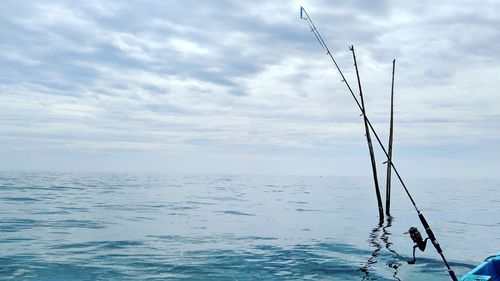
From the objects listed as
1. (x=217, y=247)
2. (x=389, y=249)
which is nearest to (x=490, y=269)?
(x=389, y=249)

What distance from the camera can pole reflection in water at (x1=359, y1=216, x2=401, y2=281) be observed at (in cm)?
1297

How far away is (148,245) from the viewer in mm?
16453

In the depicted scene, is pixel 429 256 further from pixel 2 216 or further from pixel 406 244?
pixel 2 216

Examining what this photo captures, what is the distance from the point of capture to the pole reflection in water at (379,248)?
12972 millimetres

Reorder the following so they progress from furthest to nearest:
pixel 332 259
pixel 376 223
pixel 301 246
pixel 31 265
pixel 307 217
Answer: pixel 307 217, pixel 376 223, pixel 301 246, pixel 332 259, pixel 31 265

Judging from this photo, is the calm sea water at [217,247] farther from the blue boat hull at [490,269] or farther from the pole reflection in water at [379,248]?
the blue boat hull at [490,269]

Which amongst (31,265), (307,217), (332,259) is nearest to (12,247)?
(31,265)

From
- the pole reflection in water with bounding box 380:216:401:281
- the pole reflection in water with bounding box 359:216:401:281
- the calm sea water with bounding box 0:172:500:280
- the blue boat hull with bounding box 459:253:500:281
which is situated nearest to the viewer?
the blue boat hull with bounding box 459:253:500:281

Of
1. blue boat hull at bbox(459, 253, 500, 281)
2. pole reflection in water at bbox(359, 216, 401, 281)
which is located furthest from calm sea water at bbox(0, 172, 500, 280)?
blue boat hull at bbox(459, 253, 500, 281)

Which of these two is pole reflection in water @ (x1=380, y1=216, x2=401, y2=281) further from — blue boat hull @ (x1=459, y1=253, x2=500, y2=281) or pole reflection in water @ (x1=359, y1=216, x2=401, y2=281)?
blue boat hull @ (x1=459, y1=253, x2=500, y2=281)

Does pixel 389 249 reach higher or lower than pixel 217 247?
lower

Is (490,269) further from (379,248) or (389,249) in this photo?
(379,248)

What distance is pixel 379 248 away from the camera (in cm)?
1703

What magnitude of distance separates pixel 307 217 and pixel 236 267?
16.6m
